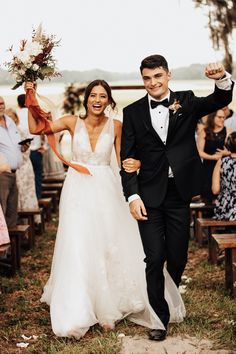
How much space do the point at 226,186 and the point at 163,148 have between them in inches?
110

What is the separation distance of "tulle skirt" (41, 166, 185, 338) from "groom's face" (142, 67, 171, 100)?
1020 millimetres

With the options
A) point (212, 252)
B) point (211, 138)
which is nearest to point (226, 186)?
point (212, 252)

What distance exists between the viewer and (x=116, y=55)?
1509 centimetres

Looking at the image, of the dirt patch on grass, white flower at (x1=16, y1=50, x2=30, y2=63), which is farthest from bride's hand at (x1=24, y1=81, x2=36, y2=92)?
the dirt patch on grass

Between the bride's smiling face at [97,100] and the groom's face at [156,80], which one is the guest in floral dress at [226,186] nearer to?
the bride's smiling face at [97,100]

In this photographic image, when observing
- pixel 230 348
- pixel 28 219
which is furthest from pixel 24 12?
pixel 230 348

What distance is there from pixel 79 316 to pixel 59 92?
410 inches

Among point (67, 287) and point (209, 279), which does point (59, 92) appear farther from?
point (67, 287)

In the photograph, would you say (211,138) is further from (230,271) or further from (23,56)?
(23,56)

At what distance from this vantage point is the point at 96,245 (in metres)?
5.30

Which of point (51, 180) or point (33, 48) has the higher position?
point (33, 48)

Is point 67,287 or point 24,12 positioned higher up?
point 24,12

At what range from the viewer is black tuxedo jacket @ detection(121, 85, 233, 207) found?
15.6 feet

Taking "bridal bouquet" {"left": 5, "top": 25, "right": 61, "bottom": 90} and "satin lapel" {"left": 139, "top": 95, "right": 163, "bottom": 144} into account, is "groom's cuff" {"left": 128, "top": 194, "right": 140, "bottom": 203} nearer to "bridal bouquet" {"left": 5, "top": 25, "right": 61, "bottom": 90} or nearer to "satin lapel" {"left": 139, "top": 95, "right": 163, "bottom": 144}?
"satin lapel" {"left": 139, "top": 95, "right": 163, "bottom": 144}
